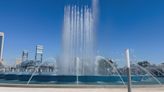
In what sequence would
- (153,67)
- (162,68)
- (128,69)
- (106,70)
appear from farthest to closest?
(162,68) < (153,67) < (106,70) < (128,69)

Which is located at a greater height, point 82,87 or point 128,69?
point 128,69

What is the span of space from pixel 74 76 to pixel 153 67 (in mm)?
47665

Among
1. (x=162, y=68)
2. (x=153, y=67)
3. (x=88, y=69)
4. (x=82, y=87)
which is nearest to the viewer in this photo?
(x=82, y=87)

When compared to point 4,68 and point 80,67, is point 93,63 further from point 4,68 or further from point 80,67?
point 4,68

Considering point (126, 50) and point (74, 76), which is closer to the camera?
point (126, 50)

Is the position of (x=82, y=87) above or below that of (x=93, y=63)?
below

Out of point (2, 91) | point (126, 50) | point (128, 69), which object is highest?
point (126, 50)

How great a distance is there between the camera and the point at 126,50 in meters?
7.77

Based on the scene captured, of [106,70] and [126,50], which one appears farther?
[106,70]

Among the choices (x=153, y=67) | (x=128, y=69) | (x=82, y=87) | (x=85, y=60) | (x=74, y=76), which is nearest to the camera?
(x=128, y=69)

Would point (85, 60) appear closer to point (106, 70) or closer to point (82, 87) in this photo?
point (82, 87)

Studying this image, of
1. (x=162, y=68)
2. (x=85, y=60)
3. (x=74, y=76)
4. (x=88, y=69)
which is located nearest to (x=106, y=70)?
(x=74, y=76)

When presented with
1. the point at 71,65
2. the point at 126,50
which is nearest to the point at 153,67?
the point at 71,65

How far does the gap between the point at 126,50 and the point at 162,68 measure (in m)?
108
